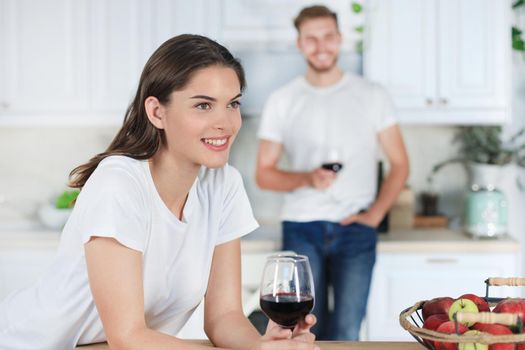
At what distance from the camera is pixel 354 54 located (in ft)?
13.5

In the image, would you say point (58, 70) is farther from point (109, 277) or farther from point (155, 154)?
point (109, 277)

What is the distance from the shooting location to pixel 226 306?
184 centimetres

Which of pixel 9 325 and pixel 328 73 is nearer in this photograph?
pixel 9 325

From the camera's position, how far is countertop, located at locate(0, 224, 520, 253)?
3588 mm

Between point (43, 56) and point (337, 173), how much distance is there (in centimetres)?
170

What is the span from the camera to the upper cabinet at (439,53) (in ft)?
12.3

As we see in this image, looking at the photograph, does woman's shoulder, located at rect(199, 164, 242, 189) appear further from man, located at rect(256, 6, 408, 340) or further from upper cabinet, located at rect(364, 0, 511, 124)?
upper cabinet, located at rect(364, 0, 511, 124)

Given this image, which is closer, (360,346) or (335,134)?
(360,346)

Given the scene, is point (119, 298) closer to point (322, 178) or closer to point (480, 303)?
point (480, 303)

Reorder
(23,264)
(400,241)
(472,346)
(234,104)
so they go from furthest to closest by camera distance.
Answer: (23,264), (400,241), (234,104), (472,346)

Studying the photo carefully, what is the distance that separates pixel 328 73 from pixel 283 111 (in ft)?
0.89

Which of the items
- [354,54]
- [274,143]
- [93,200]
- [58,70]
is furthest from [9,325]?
[354,54]

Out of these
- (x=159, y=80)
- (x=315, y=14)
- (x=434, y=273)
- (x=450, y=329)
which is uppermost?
(x=315, y=14)

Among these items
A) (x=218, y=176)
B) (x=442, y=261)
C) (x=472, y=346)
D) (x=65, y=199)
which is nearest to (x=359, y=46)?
(x=442, y=261)
